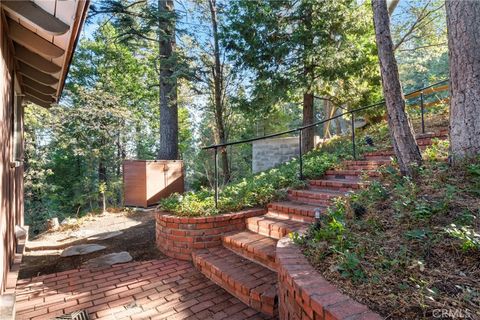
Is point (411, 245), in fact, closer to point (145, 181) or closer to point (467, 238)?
point (467, 238)

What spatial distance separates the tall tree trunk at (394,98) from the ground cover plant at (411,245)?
0.21 meters

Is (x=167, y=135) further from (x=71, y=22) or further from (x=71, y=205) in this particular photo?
(x=71, y=205)

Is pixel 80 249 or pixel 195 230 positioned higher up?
pixel 195 230

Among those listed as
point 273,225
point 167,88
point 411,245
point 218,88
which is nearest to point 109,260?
point 273,225

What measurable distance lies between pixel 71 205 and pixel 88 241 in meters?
10.5

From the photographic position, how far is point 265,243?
2867 mm

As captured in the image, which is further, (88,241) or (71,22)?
(88,241)

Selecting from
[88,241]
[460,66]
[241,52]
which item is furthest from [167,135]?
[460,66]

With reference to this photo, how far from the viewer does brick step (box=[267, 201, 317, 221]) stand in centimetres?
307

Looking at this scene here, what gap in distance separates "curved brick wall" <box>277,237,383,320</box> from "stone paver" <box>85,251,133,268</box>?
2.24 meters

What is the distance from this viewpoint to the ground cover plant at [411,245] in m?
1.22

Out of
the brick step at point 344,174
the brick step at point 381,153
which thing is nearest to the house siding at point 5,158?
the brick step at point 344,174

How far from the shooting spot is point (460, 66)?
240 cm

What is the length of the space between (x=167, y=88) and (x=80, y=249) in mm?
4428
